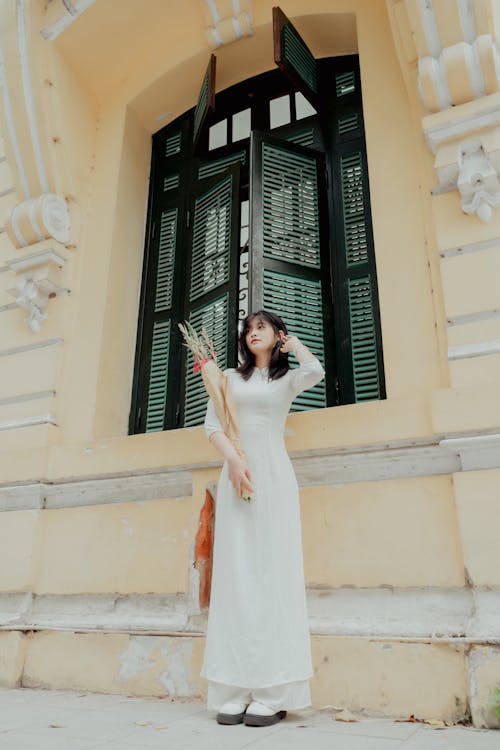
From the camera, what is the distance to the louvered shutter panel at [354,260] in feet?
12.7

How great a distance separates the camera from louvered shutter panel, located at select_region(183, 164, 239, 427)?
4.14 meters

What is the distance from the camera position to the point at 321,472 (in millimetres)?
3332

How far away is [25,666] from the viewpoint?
12.0ft

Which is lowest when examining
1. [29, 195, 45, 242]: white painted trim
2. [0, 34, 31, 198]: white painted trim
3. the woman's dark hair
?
the woman's dark hair

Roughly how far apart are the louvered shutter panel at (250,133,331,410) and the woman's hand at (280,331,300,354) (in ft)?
2.67

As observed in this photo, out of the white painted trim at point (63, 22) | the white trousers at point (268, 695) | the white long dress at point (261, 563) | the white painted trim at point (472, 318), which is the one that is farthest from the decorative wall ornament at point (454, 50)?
the white trousers at point (268, 695)

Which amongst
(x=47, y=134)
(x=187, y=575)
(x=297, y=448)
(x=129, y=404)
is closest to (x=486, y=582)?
(x=297, y=448)

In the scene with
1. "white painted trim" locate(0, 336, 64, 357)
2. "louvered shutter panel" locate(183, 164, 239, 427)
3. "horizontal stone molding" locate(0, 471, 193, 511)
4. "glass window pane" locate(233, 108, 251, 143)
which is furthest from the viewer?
"glass window pane" locate(233, 108, 251, 143)

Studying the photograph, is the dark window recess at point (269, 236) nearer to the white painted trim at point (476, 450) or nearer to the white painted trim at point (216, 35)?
the white painted trim at point (216, 35)

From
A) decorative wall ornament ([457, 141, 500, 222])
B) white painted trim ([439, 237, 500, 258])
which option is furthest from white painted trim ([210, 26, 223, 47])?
white painted trim ([439, 237, 500, 258])

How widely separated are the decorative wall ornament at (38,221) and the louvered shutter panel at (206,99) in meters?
1.20

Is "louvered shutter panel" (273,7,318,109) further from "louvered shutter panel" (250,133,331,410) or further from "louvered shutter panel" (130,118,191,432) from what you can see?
"louvered shutter panel" (130,118,191,432)

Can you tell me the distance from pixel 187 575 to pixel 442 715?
1475 millimetres

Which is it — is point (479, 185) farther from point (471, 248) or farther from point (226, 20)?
point (226, 20)
